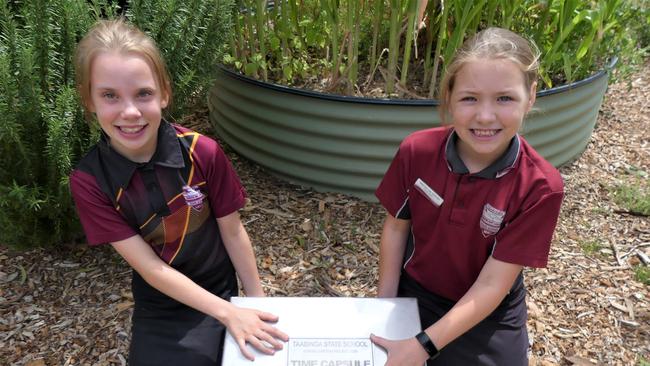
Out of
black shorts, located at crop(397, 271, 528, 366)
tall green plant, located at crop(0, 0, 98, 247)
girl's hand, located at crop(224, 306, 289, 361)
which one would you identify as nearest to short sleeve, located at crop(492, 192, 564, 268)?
black shorts, located at crop(397, 271, 528, 366)

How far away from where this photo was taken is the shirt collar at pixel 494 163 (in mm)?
1428

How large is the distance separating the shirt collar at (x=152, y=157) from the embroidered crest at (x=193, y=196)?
0.24 ft

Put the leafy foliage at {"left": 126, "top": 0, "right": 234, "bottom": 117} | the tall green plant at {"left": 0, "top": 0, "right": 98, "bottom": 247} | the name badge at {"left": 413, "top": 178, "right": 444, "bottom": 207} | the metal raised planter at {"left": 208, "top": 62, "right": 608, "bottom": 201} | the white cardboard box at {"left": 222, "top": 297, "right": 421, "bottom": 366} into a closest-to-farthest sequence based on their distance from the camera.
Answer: the white cardboard box at {"left": 222, "top": 297, "right": 421, "bottom": 366}
the name badge at {"left": 413, "top": 178, "right": 444, "bottom": 207}
the tall green plant at {"left": 0, "top": 0, "right": 98, "bottom": 247}
the leafy foliage at {"left": 126, "top": 0, "right": 234, "bottom": 117}
the metal raised planter at {"left": 208, "top": 62, "right": 608, "bottom": 201}

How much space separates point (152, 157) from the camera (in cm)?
150

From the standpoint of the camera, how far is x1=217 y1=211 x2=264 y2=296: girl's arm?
1.66 m

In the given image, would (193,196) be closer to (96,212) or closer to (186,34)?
(96,212)

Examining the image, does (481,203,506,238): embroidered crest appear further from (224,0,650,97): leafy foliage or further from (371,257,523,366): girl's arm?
(224,0,650,97): leafy foliage

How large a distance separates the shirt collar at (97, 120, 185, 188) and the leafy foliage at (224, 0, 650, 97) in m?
1.09

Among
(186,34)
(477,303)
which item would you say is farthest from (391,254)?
(186,34)

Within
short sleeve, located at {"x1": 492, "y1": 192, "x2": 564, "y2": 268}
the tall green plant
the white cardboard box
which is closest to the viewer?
the white cardboard box

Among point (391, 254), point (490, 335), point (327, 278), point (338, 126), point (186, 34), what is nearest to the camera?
point (490, 335)

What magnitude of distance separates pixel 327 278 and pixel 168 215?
0.84 metres

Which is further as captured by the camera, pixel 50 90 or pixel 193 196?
pixel 50 90

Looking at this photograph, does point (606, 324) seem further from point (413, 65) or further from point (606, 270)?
point (413, 65)
